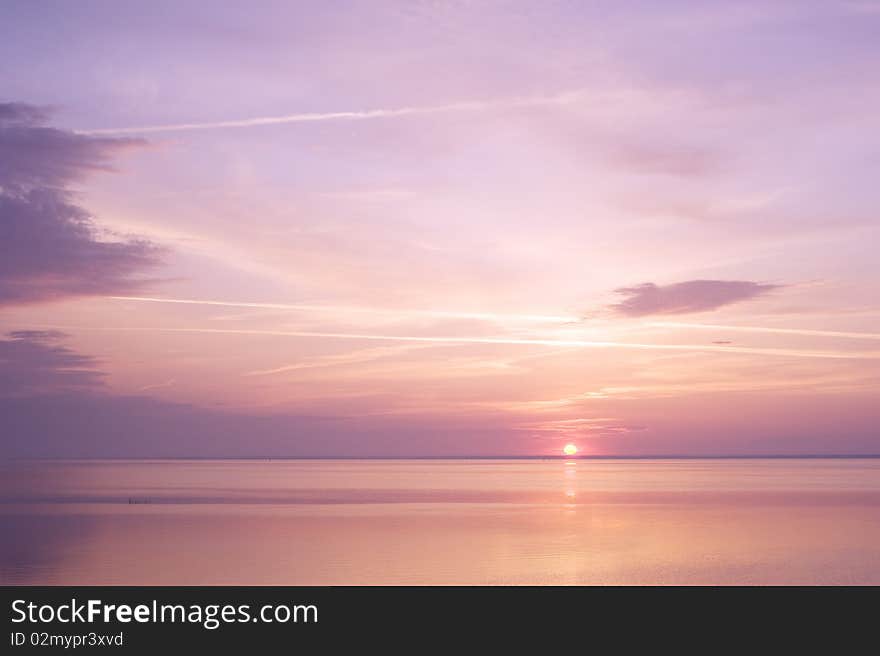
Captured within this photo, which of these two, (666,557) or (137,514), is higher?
(137,514)

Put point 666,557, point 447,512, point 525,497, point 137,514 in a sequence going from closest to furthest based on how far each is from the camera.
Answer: point 666,557 → point 137,514 → point 447,512 → point 525,497

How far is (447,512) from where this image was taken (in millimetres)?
65625

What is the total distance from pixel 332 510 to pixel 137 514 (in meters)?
A: 13.5
